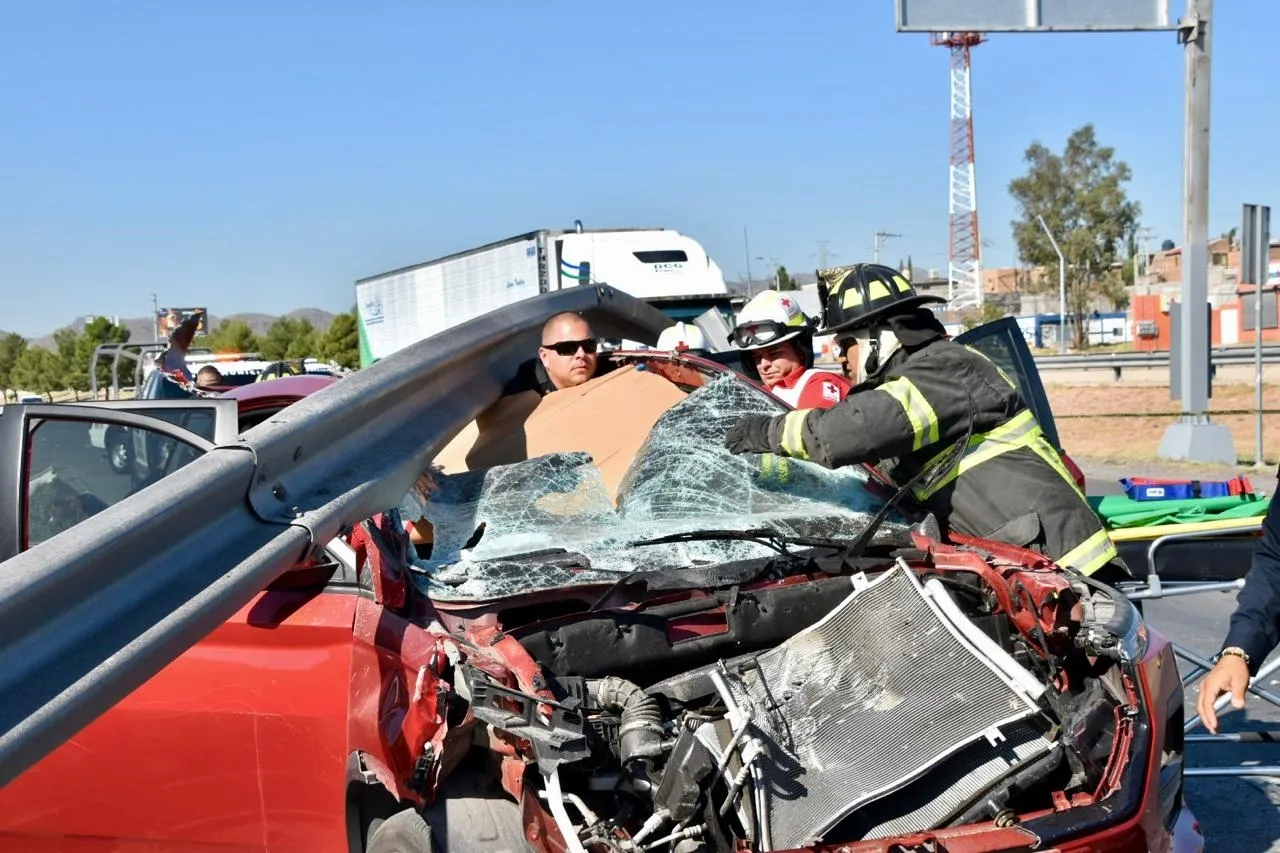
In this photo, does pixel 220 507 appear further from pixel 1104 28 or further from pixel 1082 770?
pixel 1104 28

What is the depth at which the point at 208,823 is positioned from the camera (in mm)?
3555

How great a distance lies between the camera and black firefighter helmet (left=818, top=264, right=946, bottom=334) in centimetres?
446

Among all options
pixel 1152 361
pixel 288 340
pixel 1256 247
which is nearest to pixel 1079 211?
pixel 1152 361

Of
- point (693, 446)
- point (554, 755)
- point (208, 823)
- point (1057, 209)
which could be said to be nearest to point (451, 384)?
point (693, 446)

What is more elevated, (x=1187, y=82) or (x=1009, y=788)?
(x=1187, y=82)

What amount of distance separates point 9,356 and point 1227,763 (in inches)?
3279

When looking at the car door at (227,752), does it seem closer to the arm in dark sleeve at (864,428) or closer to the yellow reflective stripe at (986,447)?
the arm in dark sleeve at (864,428)

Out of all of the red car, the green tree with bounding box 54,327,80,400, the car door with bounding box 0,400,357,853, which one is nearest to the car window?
the red car

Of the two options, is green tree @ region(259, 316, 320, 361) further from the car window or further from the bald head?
the car window

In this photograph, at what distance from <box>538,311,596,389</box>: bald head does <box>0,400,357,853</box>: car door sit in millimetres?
2074

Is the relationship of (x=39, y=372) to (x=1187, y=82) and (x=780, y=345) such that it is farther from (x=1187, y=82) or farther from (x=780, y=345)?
(x=780, y=345)

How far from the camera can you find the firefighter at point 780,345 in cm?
574

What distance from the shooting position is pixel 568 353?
5480mm

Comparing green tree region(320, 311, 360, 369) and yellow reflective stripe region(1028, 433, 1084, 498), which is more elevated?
yellow reflective stripe region(1028, 433, 1084, 498)
